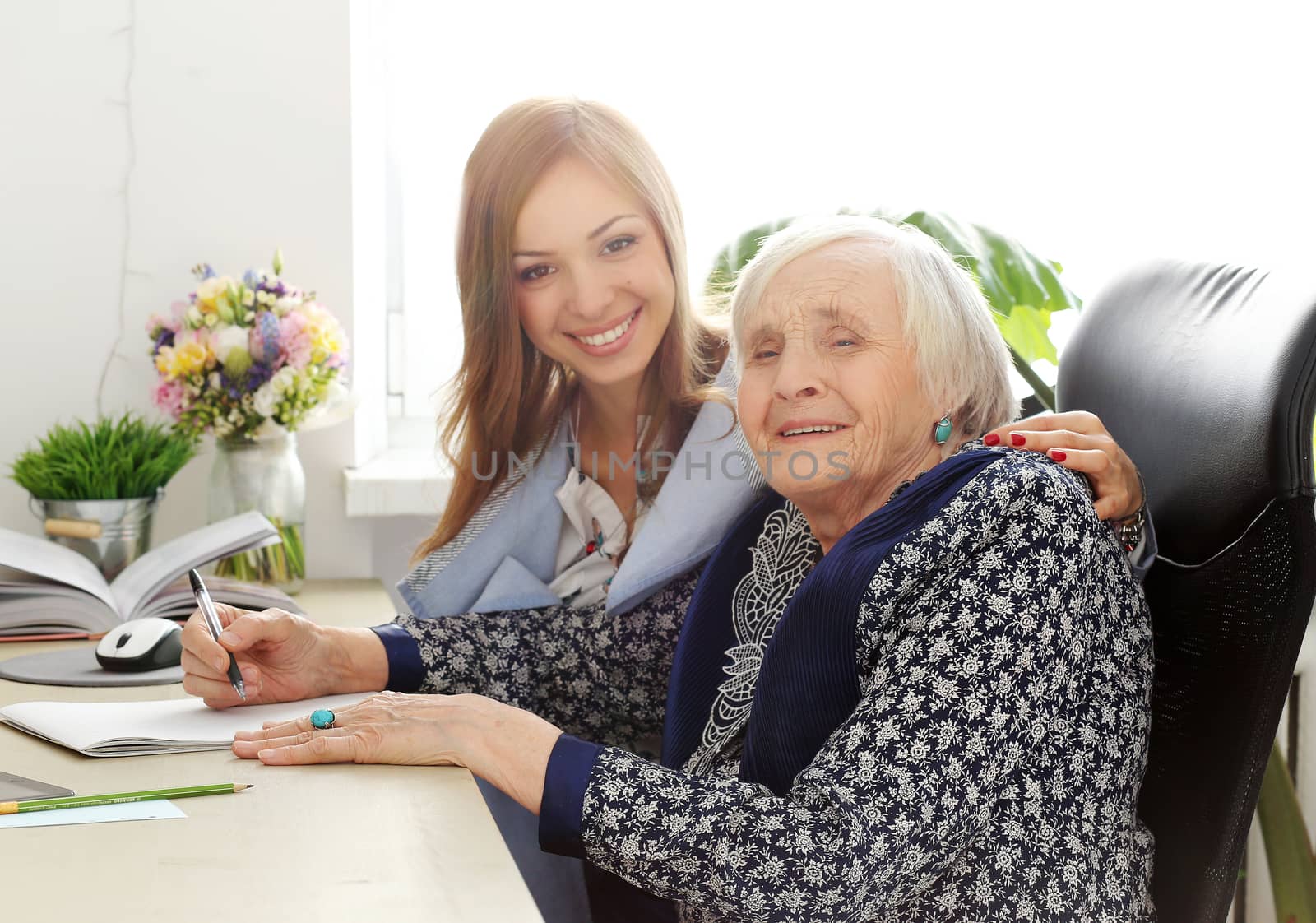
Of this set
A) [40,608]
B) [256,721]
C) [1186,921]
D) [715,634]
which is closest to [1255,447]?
[1186,921]

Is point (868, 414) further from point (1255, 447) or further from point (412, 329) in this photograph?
point (412, 329)

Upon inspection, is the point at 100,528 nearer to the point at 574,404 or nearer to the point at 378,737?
the point at 574,404

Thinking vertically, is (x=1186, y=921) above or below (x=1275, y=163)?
below

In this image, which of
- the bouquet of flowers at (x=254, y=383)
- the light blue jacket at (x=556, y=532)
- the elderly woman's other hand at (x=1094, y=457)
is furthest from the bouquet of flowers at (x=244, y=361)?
the elderly woman's other hand at (x=1094, y=457)

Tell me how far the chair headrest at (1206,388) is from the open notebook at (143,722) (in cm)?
77

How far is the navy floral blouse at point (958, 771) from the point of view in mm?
812

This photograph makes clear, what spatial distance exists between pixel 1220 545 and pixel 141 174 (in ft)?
5.56

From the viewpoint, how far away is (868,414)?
106 cm

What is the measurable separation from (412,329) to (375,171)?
33cm

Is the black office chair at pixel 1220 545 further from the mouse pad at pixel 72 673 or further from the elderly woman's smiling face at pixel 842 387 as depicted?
the mouse pad at pixel 72 673

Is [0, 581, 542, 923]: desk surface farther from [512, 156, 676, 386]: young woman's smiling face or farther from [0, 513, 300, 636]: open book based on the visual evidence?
[512, 156, 676, 386]: young woman's smiling face

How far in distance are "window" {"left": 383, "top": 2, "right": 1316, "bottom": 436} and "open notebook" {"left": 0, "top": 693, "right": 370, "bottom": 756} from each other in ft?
4.33

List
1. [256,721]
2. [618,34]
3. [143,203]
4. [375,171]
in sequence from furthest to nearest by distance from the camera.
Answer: [618,34]
[375,171]
[143,203]
[256,721]

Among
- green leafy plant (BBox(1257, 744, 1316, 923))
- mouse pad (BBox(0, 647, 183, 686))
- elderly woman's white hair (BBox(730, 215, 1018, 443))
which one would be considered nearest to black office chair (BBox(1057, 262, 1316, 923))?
elderly woman's white hair (BBox(730, 215, 1018, 443))
